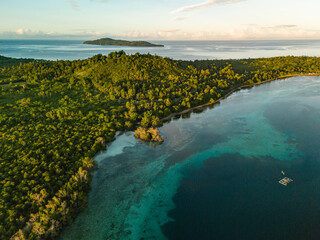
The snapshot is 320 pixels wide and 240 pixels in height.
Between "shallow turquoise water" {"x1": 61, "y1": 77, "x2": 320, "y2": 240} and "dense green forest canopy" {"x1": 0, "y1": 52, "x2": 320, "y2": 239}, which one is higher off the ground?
"dense green forest canopy" {"x1": 0, "y1": 52, "x2": 320, "y2": 239}

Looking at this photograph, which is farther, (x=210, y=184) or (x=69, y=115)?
(x=69, y=115)

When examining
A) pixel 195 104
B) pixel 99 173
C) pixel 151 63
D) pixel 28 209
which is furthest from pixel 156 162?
pixel 151 63

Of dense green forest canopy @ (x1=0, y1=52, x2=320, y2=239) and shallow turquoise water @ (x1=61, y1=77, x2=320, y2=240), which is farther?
dense green forest canopy @ (x1=0, y1=52, x2=320, y2=239)

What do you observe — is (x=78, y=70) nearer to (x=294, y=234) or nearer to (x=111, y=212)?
(x=111, y=212)

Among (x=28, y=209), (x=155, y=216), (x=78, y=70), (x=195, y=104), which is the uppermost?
(x=78, y=70)

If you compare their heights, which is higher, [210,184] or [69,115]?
[69,115]
